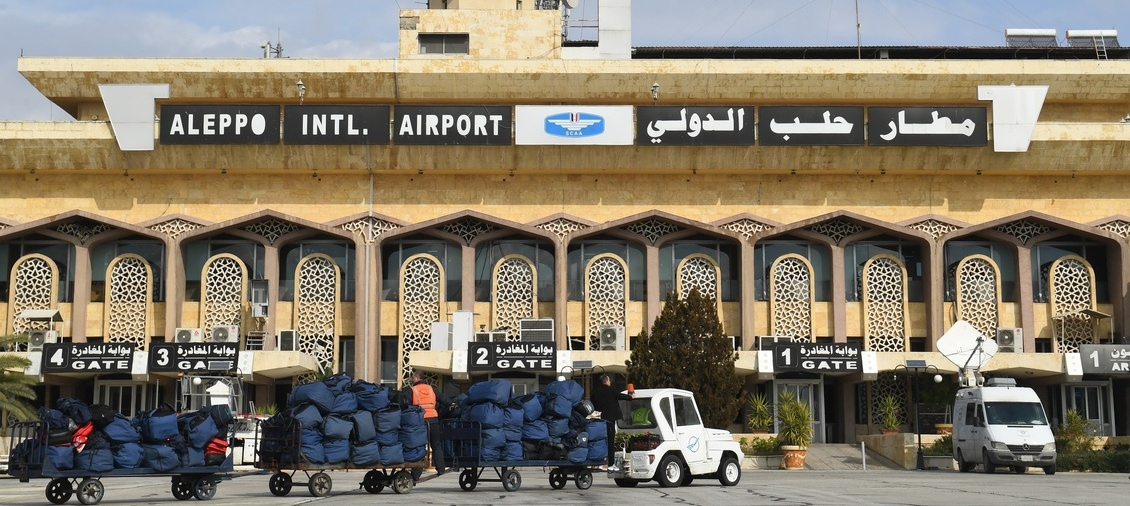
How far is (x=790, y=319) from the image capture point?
147ft

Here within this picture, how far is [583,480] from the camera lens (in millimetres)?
21750

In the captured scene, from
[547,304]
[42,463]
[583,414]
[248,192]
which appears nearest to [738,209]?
[547,304]

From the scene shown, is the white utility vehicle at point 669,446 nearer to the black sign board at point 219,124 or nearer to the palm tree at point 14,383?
the palm tree at point 14,383

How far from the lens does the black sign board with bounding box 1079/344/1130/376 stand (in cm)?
4231

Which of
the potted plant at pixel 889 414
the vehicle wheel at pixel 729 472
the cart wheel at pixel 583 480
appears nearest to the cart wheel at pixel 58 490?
the cart wheel at pixel 583 480

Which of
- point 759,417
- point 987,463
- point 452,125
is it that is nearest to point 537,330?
point 452,125

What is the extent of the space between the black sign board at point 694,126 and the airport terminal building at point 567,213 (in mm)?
84

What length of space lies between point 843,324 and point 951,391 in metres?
4.07

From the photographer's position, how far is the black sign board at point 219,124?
141 feet

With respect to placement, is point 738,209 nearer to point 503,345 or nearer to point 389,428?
point 503,345

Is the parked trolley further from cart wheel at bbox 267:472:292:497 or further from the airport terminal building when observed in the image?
the airport terminal building

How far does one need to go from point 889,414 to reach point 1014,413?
11085 millimetres

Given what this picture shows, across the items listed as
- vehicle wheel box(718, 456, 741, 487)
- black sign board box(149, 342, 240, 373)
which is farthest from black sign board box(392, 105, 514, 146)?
vehicle wheel box(718, 456, 741, 487)

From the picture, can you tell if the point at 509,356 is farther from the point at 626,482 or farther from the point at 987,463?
the point at 626,482
